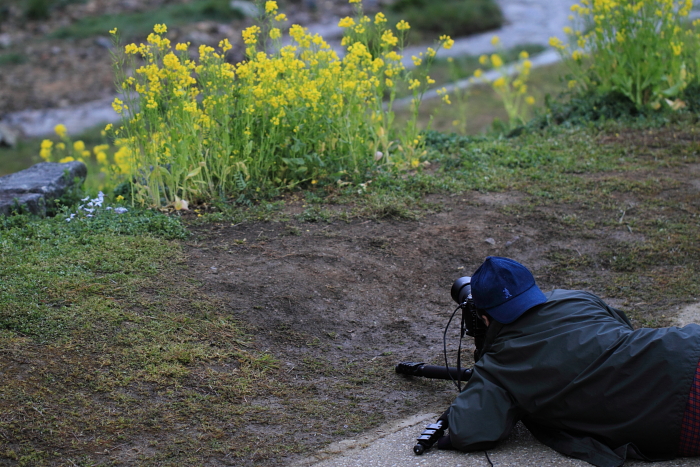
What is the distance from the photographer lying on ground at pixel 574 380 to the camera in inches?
105

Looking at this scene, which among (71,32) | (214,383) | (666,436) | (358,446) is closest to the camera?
(666,436)

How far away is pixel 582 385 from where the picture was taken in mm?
2795

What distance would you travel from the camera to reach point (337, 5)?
1755 centimetres

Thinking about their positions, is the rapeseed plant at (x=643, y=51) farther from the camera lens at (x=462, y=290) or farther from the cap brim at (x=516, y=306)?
the cap brim at (x=516, y=306)

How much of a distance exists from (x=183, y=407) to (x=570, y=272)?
2.75 meters

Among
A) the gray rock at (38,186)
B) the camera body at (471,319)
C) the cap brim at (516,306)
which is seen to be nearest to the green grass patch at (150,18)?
the gray rock at (38,186)

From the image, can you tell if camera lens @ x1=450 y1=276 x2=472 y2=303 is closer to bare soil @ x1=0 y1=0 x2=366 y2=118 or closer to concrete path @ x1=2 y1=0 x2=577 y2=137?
bare soil @ x1=0 y1=0 x2=366 y2=118

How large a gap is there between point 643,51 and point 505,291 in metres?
5.22

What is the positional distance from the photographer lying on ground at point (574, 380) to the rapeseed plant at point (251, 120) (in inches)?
112

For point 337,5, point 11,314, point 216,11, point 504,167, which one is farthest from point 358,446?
point 337,5

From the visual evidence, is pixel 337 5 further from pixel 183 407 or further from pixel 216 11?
pixel 183 407

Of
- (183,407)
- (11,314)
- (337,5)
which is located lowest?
(183,407)

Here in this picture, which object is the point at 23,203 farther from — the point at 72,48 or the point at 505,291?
the point at 72,48

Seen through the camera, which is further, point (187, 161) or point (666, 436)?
point (187, 161)
